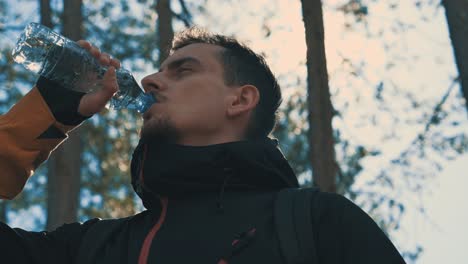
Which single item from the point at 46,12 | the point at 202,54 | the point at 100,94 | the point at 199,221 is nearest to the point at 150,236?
the point at 199,221

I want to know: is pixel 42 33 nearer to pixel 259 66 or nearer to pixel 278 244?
pixel 259 66

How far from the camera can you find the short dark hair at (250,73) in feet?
10.3

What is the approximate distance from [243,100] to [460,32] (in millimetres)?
2288

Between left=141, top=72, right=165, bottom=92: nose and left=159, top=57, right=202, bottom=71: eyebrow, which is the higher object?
left=159, top=57, right=202, bottom=71: eyebrow

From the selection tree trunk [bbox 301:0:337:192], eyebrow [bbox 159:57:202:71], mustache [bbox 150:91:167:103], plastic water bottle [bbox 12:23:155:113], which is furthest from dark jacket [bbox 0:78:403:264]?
tree trunk [bbox 301:0:337:192]

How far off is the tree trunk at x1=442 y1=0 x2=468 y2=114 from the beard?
2447mm

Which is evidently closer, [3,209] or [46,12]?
[46,12]

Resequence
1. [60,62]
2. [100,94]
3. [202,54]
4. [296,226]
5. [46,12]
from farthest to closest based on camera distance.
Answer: [46,12]
[60,62]
[202,54]
[100,94]
[296,226]

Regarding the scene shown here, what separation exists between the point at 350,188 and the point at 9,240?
229 inches

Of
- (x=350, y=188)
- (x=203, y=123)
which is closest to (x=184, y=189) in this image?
(x=203, y=123)

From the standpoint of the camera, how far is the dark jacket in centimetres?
232

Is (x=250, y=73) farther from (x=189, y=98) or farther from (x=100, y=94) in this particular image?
(x=100, y=94)

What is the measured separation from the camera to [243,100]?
10.2ft

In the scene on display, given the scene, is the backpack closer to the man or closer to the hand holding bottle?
the man
